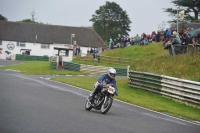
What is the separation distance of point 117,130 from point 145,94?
49.6 ft

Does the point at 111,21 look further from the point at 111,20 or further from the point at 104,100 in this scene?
the point at 104,100

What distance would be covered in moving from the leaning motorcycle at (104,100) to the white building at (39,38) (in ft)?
248

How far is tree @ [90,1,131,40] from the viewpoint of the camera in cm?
11669

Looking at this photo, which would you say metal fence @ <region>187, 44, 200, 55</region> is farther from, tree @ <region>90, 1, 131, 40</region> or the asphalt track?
tree @ <region>90, 1, 131, 40</region>

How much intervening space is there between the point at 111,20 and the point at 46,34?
24.6 metres

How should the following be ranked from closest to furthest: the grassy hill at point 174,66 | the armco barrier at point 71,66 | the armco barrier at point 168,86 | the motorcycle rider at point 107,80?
the motorcycle rider at point 107,80 < the armco barrier at point 168,86 < the grassy hill at point 174,66 < the armco barrier at point 71,66

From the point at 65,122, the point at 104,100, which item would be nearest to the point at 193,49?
the point at 104,100

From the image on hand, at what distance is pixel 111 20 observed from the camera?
118m

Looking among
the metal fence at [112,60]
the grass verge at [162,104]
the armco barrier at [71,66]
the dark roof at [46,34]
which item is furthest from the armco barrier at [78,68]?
the dark roof at [46,34]

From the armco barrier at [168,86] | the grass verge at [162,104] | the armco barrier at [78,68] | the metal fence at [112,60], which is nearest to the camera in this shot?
the grass verge at [162,104]

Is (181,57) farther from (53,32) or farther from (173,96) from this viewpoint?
(53,32)

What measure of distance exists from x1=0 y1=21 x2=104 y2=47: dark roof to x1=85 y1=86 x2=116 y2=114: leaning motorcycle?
261 feet

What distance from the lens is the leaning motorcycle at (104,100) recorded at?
1609 centimetres

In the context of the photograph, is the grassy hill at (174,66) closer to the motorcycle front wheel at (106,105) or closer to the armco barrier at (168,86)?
the armco barrier at (168,86)
